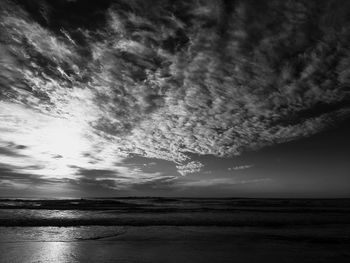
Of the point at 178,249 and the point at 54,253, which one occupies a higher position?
the point at 54,253

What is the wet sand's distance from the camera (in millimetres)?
10594

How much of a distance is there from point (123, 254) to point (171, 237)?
513 centimetres

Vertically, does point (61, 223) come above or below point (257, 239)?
above

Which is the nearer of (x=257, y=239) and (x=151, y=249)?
(x=151, y=249)

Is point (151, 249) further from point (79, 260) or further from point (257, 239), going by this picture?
point (257, 239)

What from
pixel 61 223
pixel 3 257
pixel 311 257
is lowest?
pixel 311 257

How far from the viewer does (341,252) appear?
12.1 metres

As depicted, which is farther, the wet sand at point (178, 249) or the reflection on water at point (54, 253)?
the wet sand at point (178, 249)

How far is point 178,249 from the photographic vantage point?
1230cm

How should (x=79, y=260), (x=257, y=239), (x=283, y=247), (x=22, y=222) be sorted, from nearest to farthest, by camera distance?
1. (x=79, y=260)
2. (x=283, y=247)
3. (x=257, y=239)
4. (x=22, y=222)

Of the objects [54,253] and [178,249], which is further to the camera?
[178,249]

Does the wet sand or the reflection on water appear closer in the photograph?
the reflection on water

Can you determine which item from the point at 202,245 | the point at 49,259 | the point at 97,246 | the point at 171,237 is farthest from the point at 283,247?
the point at 49,259

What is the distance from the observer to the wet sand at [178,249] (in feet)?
34.8
